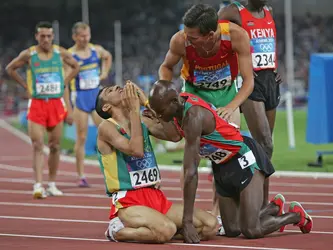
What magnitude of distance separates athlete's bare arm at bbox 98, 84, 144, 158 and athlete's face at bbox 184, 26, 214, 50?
2.07 feet

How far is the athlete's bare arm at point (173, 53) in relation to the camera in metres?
8.12

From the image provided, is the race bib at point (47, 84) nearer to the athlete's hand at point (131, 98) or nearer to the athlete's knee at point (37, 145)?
the athlete's knee at point (37, 145)

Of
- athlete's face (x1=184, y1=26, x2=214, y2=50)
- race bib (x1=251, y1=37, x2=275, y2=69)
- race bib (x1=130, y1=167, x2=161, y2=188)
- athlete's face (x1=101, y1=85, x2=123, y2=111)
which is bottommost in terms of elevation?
race bib (x1=130, y1=167, x2=161, y2=188)

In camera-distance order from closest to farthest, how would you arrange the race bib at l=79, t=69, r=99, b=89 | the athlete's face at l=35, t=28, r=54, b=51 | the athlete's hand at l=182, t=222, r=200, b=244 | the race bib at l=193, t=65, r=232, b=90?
the athlete's hand at l=182, t=222, r=200, b=244
the race bib at l=193, t=65, r=232, b=90
the athlete's face at l=35, t=28, r=54, b=51
the race bib at l=79, t=69, r=99, b=89

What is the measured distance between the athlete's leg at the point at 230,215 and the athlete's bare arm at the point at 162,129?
68 centimetres

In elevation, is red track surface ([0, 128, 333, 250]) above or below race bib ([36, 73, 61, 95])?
below

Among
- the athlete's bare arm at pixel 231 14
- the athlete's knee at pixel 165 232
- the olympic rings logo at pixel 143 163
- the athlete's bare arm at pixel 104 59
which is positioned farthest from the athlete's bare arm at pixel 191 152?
the athlete's bare arm at pixel 104 59

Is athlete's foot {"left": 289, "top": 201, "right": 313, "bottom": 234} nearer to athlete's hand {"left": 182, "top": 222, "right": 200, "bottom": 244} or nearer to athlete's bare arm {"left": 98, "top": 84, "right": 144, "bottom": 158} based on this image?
athlete's hand {"left": 182, "top": 222, "right": 200, "bottom": 244}

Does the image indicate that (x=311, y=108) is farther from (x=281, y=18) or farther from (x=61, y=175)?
(x=281, y=18)

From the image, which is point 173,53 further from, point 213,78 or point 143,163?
point 143,163

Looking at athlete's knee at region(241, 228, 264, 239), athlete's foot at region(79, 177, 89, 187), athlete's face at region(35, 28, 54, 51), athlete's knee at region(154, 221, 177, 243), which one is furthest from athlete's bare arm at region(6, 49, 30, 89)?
athlete's knee at region(241, 228, 264, 239)

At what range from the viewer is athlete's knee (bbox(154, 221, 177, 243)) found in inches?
295

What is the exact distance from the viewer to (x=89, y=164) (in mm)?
17672

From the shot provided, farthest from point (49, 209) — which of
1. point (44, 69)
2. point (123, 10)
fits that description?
point (123, 10)
